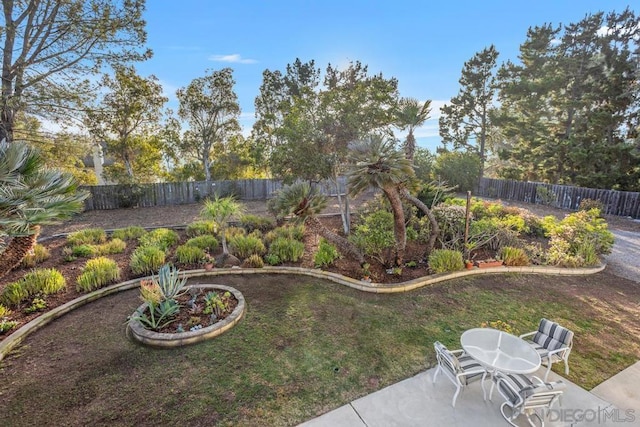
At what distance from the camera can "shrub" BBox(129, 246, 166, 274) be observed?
23.1ft

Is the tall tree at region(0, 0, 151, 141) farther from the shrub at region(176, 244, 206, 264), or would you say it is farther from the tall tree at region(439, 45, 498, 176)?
the tall tree at region(439, 45, 498, 176)

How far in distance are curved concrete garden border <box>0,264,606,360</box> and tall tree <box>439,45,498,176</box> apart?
57.4 ft

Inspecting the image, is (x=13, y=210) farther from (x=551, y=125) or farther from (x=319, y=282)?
(x=551, y=125)

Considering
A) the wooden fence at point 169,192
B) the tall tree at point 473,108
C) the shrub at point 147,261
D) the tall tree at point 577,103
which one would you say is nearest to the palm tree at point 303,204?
the shrub at point 147,261

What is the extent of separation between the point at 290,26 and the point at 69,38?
7715mm

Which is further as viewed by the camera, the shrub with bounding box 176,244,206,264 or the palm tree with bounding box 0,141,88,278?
the shrub with bounding box 176,244,206,264

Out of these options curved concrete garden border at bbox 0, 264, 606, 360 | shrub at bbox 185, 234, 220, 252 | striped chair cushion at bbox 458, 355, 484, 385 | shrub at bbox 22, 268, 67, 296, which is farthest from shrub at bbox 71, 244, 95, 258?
striped chair cushion at bbox 458, 355, 484, 385

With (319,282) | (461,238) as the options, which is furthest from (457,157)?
(319,282)

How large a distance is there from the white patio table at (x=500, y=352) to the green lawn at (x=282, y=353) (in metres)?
0.74

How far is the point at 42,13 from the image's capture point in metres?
9.85

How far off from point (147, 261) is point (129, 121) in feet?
42.8

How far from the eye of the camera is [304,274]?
285 inches

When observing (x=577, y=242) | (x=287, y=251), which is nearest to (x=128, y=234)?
(x=287, y=251)

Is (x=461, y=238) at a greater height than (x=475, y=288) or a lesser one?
greater
